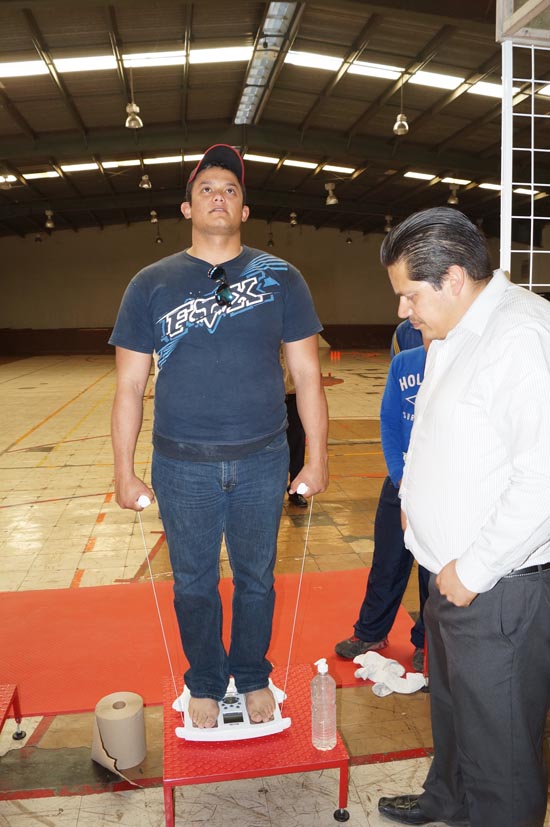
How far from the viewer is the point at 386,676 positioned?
9.16 ft

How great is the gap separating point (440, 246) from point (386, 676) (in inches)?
79.3

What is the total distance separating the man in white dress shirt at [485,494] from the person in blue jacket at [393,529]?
1093mm

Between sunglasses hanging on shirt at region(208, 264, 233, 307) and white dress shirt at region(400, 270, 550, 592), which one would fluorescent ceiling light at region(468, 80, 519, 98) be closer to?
sunglasses hanging on shirt at region(208, 264, 233, 307)

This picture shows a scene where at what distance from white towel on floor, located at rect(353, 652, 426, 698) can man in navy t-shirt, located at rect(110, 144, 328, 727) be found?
74cm

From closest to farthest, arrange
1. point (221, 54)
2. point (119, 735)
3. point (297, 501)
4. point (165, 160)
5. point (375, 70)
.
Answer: point (119, 735)
point (297, 501)
point (221, 54)
point (375, 70)
point (165, 160)

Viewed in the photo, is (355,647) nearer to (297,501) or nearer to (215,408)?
(215,408)

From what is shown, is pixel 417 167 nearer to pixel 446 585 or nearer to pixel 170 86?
pixel 170 86

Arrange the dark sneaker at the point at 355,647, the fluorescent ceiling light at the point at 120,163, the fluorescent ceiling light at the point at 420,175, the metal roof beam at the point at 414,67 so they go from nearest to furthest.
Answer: the dark sneaker at the point at 355,647 < the metal roof beam at the point at 414,67 < the fluorescent ceiling light at the point at 120,163 < the fluorescent ceiling light at the point at 420,175

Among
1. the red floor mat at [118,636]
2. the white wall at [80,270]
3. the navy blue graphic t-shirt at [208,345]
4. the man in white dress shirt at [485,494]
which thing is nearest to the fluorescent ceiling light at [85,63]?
the red floor mat at [118,636]

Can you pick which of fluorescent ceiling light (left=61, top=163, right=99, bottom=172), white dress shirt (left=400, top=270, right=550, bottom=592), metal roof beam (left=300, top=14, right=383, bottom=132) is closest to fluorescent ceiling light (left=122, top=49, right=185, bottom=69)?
metal roof beam (left=300, top=14, right=383, bottom=132)

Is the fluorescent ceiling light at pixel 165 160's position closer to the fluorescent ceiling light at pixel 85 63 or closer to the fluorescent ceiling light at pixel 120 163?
the fluorescent ceiling light at pixel 120 163

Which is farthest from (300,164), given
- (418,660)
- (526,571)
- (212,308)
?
(526,571)

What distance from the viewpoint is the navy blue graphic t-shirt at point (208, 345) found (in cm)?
201

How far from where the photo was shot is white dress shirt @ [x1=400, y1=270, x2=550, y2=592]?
136 cm
